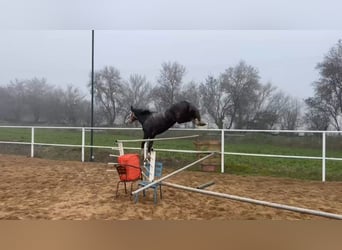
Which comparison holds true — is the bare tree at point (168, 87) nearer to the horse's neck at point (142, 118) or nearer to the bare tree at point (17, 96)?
the horse's neck at point (142, 118)

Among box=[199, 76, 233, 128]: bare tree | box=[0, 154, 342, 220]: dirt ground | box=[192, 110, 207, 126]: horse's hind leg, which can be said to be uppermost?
box=[199, 76, 233, 128]: bare tree

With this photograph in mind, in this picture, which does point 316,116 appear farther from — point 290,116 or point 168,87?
point 168,87

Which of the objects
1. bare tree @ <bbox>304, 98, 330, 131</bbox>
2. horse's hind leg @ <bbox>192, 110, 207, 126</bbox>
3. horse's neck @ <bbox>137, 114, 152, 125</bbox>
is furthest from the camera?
bare tree @ <bbox>304, 98, 330, 131</bbox>

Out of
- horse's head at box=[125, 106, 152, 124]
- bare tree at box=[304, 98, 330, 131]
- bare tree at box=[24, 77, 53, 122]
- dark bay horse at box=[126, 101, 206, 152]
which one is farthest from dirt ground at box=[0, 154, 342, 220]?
bare tree at box=[304, 98, 330, 131]

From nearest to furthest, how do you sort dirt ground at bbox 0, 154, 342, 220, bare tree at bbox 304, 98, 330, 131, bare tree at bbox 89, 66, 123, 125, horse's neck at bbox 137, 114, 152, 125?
1. dirt ground at bbox 0, 154, 342, 220
2. horse's neck at bbox 137, 114, 152, 125
3. bare tree at bbox 89, 66, 123, 125
4. bare tree at bbox 304, 98, 330, 131

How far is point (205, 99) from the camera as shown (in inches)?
127

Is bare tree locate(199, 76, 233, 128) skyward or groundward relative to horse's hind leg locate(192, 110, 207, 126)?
skyward

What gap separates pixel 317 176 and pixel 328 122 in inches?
29.0

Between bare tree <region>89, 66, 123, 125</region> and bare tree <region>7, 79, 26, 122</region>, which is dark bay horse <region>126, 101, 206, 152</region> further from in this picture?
bare tree <region>7, 79, 26, 122</region>

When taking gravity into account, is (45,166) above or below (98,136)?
below

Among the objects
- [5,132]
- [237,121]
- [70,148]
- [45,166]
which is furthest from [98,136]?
[237,121]

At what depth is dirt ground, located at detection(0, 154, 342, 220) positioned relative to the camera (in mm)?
2109

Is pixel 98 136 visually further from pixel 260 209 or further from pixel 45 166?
pixel 260 209

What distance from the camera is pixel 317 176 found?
4.06m
